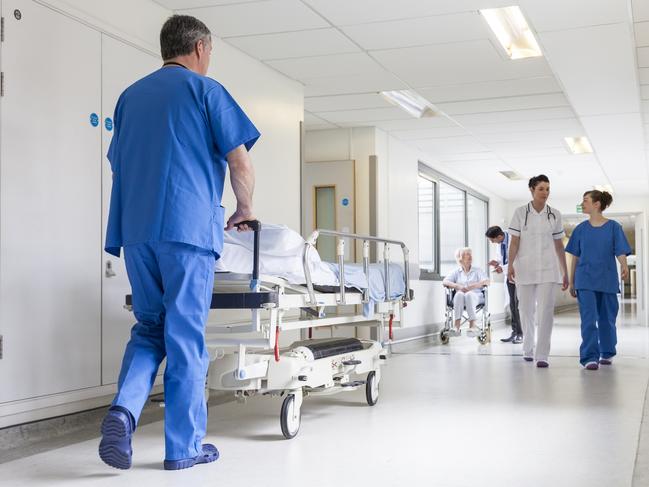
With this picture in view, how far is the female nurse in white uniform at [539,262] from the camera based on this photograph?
6.31 meters

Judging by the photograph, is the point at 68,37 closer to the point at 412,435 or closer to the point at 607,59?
the point at 412,435

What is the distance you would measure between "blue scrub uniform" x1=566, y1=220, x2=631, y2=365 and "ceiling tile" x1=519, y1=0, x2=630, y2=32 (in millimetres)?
1869

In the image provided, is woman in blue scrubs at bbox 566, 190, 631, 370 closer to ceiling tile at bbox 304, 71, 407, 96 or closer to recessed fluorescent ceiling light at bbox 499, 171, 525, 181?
ceiling tile at bbox 304, 71, 407, 96

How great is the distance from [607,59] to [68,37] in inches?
153

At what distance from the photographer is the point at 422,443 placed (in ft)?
11.1

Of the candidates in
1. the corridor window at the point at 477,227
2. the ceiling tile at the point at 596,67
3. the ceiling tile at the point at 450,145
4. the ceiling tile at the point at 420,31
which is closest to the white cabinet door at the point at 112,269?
the ceiling tile at the point at 420,31

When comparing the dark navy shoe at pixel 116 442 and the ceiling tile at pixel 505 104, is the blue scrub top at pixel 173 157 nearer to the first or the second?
the dark navy shoe at pixel 116 442

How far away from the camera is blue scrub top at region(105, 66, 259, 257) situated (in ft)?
9.48

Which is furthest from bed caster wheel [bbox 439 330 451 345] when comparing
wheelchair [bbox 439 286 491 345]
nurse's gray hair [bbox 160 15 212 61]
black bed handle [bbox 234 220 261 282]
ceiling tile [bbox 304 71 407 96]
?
nurse's gray hair [bbox 160 15 212 61]

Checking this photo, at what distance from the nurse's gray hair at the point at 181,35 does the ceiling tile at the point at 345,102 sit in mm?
4173

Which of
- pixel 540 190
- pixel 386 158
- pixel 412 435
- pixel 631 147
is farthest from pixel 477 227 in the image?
pixel 412 435

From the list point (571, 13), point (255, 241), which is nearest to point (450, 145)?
point (571, 13)

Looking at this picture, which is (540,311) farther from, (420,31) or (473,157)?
(473,157)

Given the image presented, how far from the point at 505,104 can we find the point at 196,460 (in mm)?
5504
